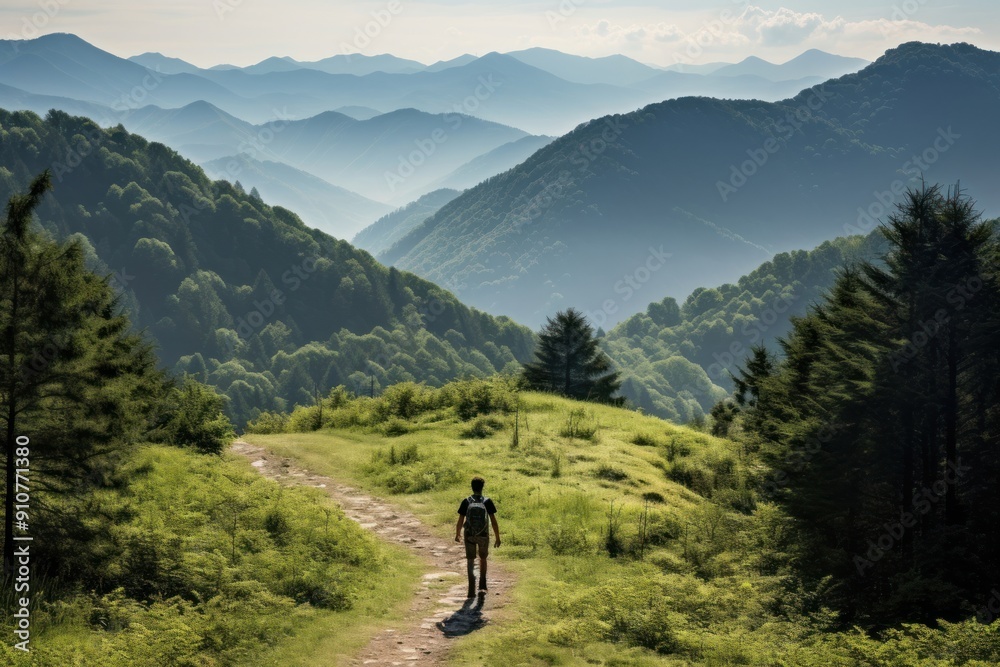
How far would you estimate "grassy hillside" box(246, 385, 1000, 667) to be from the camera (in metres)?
11.3

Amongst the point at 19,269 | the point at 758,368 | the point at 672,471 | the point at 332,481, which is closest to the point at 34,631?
the point at 19,269

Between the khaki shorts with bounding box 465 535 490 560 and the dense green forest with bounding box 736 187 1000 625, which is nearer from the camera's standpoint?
the khaki shorts with bounding box 465 535 490 560

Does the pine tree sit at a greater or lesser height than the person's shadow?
greater

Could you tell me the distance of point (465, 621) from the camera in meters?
12.8

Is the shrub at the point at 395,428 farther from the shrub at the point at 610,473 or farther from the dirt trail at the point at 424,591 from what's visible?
the shrub at the point at 610,473

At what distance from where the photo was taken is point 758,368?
140 feet

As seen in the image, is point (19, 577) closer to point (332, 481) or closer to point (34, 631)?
point (34, 631)

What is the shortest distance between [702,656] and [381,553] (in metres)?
7.38

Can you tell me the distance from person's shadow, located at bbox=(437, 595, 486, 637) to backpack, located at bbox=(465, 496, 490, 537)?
119cm

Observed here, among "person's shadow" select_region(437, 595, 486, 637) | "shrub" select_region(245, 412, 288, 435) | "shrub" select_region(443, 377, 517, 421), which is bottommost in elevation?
"person's shadow" select_region(437, 595, 486, 637)

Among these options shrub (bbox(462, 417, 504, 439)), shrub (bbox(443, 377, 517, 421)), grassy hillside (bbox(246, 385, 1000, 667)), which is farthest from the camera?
shrub (bbox(443, 377, 517, 421))

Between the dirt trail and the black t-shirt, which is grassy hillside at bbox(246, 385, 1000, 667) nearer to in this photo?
the dirt trail

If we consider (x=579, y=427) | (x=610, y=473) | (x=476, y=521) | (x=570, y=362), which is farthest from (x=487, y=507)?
(x=570, y=362)

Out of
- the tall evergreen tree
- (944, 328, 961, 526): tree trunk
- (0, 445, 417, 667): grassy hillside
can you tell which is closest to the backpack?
(0, 445, 417, 667): grassy hillside
